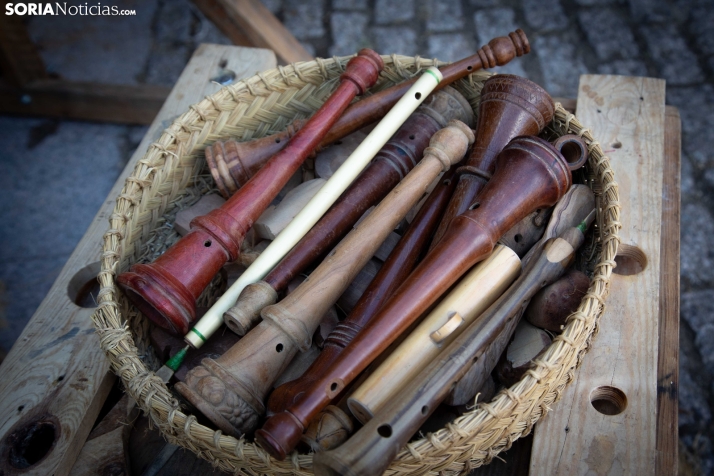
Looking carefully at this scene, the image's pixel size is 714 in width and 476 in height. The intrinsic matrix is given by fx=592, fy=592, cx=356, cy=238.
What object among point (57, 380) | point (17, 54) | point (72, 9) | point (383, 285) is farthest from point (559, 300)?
point (72, 9)

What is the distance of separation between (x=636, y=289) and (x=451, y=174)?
2.47 ft

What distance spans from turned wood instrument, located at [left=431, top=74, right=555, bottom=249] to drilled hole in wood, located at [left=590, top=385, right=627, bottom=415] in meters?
0.74

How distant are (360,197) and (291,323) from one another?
1.79ft

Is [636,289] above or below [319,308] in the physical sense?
below

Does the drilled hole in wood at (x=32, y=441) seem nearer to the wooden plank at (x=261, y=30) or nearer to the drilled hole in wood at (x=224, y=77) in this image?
the drilled hole in wood at (x=224, y=77)

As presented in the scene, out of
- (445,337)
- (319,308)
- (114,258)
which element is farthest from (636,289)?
(114,258)

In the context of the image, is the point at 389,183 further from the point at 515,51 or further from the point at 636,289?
the point at 636,289

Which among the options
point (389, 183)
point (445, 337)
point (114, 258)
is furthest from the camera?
point (389, 183)

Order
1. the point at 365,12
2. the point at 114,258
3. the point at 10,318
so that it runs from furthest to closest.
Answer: the point at 365,12
the point at 10,318
the point at 114,258

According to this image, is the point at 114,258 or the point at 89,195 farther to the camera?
the point at 89,195

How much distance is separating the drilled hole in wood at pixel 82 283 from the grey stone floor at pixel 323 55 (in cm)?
115

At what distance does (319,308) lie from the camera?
169 centimetres

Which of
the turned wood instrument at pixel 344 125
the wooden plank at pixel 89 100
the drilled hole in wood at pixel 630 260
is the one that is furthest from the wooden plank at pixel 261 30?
the drilled hole in wood at pixel 630 260

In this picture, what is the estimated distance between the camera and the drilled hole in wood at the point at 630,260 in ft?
6.99
